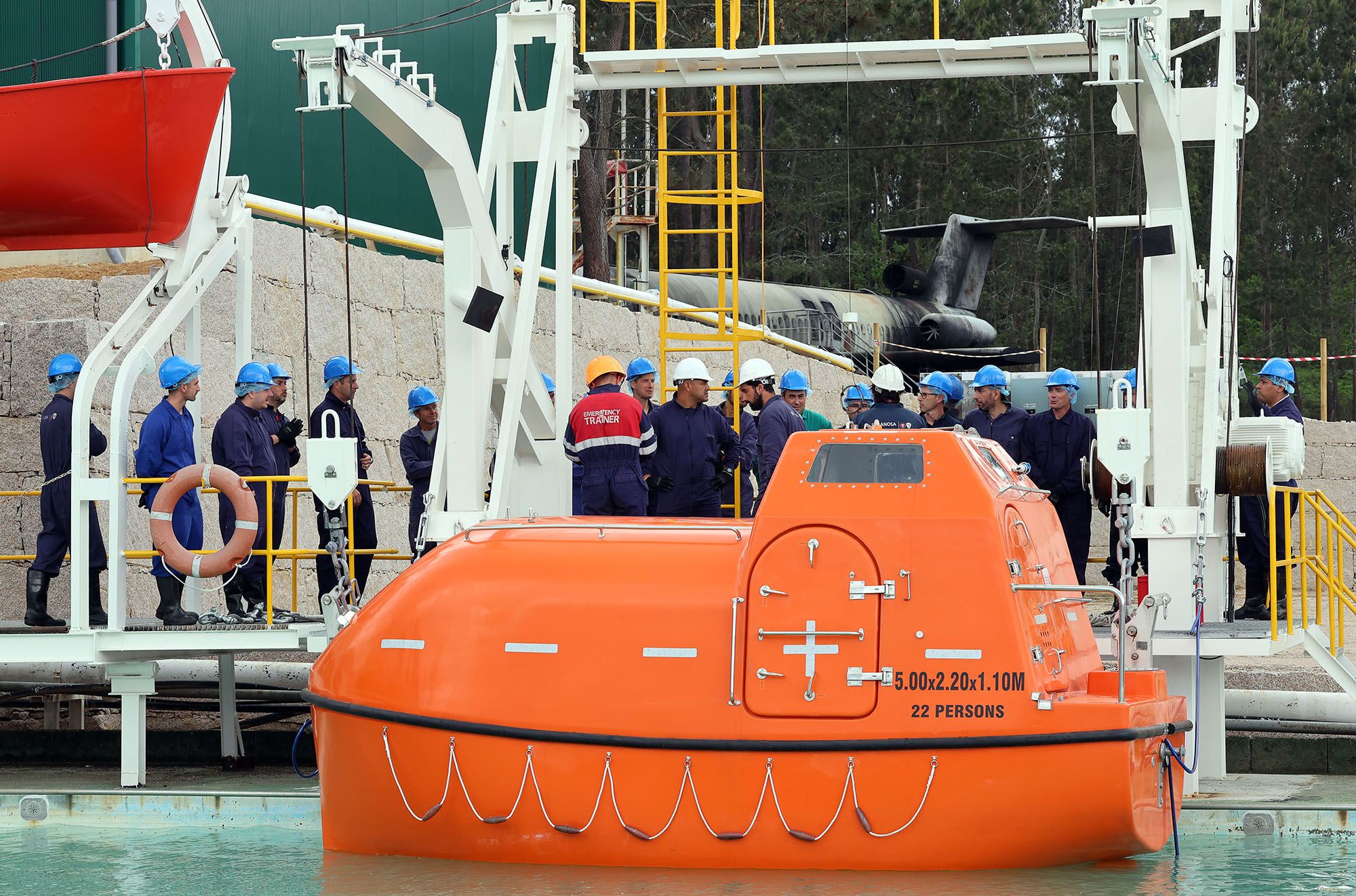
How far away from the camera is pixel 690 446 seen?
396 inches

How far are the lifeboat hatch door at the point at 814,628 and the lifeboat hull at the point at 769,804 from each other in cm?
23

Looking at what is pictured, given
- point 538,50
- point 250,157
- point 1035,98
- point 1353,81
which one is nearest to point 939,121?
point 1035,98

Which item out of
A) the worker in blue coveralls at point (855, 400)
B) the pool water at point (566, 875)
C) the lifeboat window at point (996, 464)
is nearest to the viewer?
the pool water at point (566, 875)

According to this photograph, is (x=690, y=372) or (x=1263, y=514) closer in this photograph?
(x=690, y=372)

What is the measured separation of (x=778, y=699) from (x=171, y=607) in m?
3.94

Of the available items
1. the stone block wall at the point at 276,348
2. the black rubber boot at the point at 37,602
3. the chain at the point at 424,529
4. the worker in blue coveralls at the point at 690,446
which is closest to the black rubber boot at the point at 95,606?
the black rubber boot at the point at 37,602

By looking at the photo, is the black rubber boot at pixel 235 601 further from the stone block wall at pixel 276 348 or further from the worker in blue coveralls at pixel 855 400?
the worker in blue coveralls at pixel 855 400

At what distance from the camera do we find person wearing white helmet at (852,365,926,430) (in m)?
9.59

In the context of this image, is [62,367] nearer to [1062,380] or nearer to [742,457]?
[742,457]

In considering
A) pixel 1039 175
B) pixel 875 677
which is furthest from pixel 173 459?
pixel 1039 175

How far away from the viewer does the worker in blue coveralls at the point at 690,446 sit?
10047mm

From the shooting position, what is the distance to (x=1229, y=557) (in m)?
9.04

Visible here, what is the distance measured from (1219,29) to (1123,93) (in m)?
0.93

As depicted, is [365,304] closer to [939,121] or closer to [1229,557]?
[1229,557]
